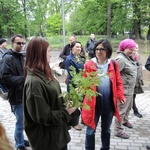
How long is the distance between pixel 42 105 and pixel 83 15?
1053 inches

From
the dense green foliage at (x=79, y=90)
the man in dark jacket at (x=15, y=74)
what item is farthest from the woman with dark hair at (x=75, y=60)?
the dense green foliage at (x=79, y=90)

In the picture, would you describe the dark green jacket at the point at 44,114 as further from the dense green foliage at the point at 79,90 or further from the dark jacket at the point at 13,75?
the dark jacket at the point at 13,75

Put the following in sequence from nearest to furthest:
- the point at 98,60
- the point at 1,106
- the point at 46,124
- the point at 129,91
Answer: the point at 46,124
the point at 98,60
the point at 129,91
the point at 1,106

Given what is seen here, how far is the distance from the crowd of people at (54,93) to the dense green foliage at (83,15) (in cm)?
1640

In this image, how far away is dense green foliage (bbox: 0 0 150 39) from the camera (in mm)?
25188

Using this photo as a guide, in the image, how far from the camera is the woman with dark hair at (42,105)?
2152 mm

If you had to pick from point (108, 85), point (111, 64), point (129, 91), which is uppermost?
point (111, 64)

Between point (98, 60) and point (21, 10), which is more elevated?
point (21, 10)

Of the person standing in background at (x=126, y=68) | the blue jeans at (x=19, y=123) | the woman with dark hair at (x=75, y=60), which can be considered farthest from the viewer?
the woman with dark hair at (x=75, y=60)

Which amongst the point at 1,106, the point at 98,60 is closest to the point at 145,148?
the point at 98,60

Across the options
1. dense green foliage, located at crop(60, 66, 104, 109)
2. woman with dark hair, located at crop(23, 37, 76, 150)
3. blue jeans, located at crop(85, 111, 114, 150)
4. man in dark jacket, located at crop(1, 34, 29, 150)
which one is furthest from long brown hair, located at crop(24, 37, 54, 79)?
blue jeans, located at crop(85, 111, 114, 150)

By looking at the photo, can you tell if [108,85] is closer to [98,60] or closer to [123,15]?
[98,60]

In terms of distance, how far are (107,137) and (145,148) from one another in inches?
36.8

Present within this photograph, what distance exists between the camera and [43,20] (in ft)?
119
